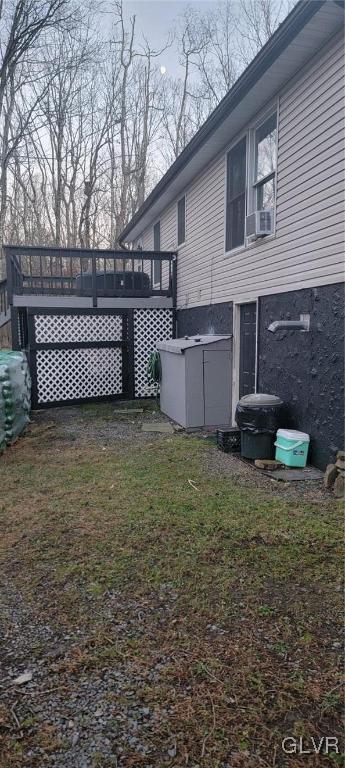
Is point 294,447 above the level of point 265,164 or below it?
below

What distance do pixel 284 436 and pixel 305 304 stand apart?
1.41 meters

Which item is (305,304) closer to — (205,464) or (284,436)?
(284,436)

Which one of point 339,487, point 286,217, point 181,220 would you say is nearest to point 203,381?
point 286,217

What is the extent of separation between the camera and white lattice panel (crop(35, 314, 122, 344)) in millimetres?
8992

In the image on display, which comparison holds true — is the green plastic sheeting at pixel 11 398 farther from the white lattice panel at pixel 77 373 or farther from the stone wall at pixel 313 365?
the stone wall at pixel 313 365

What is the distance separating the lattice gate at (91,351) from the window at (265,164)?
418cm

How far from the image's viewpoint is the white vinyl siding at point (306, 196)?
4.26 metres

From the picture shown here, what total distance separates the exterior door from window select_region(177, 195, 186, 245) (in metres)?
3.74

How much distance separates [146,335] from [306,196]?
560 cm

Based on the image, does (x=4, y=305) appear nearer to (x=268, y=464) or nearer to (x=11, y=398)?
(x=11, y=398)

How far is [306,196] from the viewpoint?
Answer: 15.7ft

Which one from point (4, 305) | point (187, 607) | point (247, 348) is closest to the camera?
point (187, 607)

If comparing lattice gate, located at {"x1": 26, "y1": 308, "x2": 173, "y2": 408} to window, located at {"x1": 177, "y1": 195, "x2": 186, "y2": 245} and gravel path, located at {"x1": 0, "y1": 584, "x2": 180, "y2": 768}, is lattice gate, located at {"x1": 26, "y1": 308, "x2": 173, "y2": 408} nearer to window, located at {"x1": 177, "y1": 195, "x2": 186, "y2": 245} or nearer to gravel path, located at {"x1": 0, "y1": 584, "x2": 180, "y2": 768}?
window, located at {"x1": 177, "y1": 195, "x2": 186, "y2": 245}

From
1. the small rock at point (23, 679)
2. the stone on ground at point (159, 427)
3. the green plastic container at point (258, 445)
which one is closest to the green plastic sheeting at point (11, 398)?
the stone on ground at point (159, 427)
